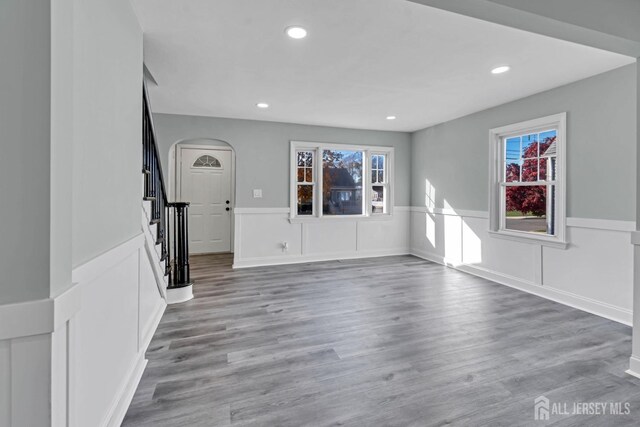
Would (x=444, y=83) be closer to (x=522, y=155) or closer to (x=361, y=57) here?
(x=361, y=57)

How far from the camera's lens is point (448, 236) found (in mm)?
5230

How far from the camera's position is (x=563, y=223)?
11.4 ft

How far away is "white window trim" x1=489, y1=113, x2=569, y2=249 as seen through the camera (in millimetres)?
3477

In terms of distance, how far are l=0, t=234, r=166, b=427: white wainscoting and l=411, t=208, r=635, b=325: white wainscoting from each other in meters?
4.11

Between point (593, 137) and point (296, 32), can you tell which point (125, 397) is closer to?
point (296, 32)

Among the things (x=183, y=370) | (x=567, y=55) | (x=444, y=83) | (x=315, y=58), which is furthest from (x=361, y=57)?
(x=183, y=370)

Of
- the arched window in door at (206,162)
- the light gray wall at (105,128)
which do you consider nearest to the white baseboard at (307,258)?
the arched window in door at (206,162)

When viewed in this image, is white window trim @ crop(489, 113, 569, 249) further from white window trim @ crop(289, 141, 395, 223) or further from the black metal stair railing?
the black metal stair railing

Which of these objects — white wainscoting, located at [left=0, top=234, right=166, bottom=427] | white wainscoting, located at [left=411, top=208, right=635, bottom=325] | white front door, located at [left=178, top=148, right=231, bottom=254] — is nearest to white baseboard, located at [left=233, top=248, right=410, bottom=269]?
white wainscoting, located at [left=411, top=208, right=635, bottom=325]

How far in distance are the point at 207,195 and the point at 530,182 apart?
553 cm

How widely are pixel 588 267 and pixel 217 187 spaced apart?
19.6 ft

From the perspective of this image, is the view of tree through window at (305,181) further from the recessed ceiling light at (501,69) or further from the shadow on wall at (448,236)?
the recessed ceiling light at (501,69)

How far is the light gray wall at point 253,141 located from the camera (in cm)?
486

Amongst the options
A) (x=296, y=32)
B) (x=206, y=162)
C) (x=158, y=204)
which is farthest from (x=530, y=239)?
(x=206, y=162)
